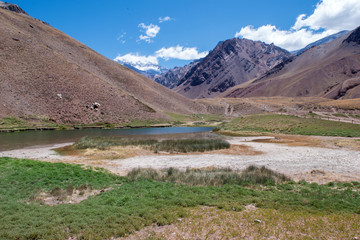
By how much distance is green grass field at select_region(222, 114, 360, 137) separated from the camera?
49.5 meters

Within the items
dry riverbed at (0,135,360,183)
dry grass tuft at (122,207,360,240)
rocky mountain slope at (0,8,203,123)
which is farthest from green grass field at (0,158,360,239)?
rocky mountain slope at (0,8,203,123)

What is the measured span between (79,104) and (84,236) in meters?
84.8

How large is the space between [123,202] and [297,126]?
186 feet

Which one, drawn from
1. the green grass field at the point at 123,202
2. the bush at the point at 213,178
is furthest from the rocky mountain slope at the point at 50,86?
the bush at the point at 213,178

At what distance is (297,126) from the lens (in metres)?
57.9

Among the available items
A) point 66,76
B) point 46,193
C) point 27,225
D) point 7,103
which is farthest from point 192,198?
point 66,76

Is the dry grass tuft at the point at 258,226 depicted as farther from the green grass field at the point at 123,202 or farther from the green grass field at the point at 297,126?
the green grass field at the point at 297,126

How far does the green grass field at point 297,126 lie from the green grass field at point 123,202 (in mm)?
39957

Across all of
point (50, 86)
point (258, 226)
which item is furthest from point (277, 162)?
point (50, 86)

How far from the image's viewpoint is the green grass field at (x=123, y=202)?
372 inches

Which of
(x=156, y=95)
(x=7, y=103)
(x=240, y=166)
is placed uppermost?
(x=156, y=95)

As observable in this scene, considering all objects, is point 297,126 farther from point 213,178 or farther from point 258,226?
point 258,226

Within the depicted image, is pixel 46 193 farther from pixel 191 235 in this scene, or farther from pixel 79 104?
pixel 79 104

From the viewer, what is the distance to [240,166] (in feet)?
76.7
